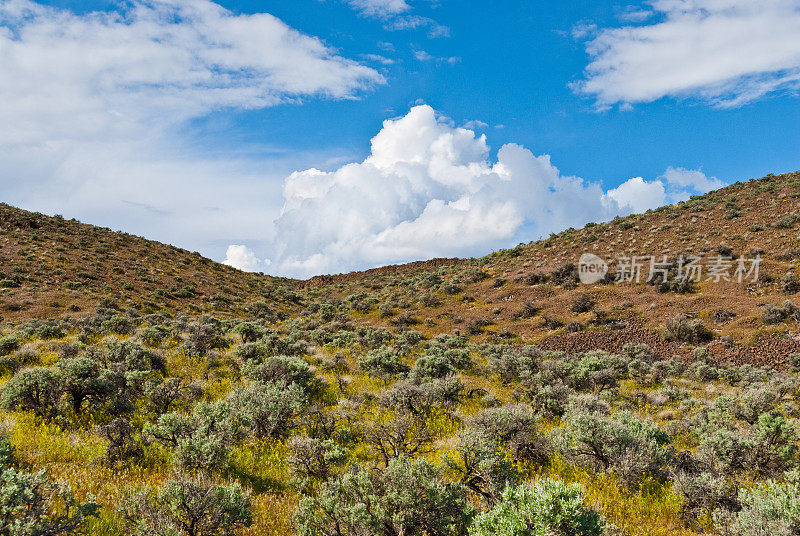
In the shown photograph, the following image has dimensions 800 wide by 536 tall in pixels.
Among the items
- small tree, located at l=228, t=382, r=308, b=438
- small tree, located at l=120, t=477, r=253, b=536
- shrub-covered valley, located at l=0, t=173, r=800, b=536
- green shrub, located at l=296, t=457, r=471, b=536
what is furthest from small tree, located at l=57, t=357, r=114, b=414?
green shrub, located at l=296, t=457, r=471, b=536

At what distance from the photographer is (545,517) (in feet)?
11.8

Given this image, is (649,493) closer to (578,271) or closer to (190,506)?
(190,506)

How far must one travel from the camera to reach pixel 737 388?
50.0 ft

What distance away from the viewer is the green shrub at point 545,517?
3574 mm

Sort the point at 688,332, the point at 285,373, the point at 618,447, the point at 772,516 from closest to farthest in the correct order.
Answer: the point at 772,516, the point at 618,447, the point at 285,373, the point at 688,332

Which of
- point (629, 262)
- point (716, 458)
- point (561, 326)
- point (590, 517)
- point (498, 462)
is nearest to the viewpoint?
point (590, 517)

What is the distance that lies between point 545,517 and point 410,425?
466 centimetres

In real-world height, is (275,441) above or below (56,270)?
below

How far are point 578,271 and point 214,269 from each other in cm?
4606

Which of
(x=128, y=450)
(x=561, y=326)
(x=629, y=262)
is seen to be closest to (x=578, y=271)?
(x=629, y=262)

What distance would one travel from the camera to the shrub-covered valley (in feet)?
14.5

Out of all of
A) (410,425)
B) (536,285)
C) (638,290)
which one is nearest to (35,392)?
(410,425)

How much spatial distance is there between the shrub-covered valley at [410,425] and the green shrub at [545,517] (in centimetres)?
2

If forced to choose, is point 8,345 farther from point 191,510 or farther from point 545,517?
point 545,517
